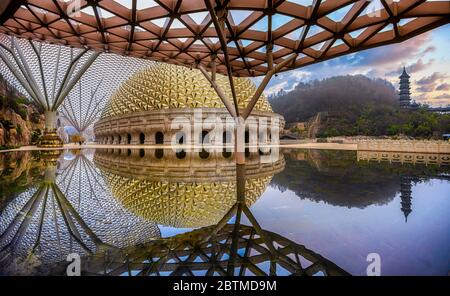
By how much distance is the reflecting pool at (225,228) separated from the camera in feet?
10.4

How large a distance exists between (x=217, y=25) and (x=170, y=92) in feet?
96.0

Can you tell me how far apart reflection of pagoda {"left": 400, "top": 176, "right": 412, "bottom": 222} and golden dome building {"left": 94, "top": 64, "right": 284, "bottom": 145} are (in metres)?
26.7

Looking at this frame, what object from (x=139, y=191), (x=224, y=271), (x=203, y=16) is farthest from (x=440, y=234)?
(x=203, y=16)

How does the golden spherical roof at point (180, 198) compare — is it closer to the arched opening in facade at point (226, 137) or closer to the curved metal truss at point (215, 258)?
the curved metal truss at point (215, 258)

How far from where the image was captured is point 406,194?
6.97 metres

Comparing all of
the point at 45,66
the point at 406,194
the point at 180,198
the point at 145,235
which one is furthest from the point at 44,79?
the point at 406,194

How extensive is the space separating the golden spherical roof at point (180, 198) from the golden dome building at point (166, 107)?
25511 millimetres

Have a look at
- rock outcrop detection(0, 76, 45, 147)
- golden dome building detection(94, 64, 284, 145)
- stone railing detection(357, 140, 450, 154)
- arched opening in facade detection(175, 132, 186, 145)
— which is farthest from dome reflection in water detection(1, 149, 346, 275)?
rock outcrop detection(0, 76, 45, 147)

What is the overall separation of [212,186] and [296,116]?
106 meters

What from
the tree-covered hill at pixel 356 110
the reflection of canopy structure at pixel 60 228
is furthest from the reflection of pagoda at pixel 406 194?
the tree-covered hill at pixel 356 110

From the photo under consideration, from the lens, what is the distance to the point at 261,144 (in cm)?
3881

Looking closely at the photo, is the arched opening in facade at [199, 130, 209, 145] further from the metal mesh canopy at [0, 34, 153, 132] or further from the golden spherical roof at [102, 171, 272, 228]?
the golden spherical roof at [102, 171, 272, 228]

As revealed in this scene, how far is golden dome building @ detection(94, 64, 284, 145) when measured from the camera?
34.6m

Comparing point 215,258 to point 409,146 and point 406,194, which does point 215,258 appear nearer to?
point 406,194
